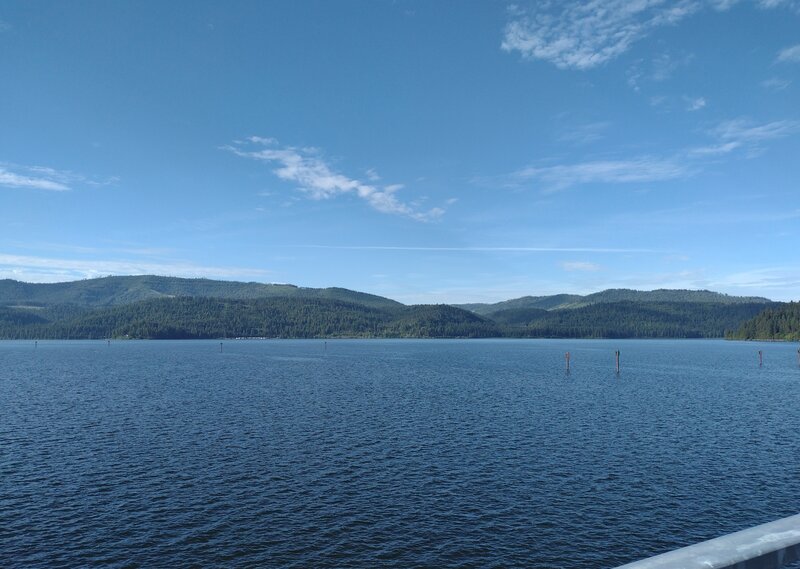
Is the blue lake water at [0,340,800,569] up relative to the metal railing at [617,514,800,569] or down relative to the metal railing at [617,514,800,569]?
down

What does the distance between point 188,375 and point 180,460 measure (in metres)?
101

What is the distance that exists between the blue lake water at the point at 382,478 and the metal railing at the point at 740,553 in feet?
99.2

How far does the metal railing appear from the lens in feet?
24.1

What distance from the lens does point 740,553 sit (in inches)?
298

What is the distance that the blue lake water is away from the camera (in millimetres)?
36969

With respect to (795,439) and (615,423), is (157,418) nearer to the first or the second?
(615,423)

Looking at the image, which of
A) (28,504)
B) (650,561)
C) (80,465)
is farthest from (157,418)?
(650,561)

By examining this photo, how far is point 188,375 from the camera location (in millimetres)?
150625

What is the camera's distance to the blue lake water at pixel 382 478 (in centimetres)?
3697

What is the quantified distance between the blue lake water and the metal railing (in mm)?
30250

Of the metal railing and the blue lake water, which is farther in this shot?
the blue lake water

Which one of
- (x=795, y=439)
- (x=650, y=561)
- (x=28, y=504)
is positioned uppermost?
(x=650, y=561)

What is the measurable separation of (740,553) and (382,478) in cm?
4645

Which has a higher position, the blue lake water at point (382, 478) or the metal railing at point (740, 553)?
the metal railing at point (740, 553)
